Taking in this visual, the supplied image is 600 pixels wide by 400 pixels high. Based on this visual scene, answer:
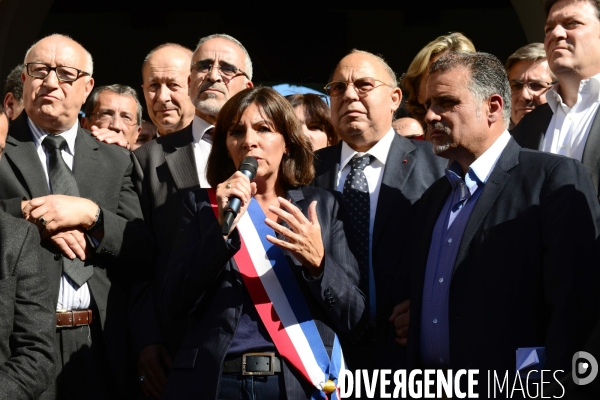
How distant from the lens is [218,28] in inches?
400

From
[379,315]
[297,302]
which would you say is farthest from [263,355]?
[379,315]

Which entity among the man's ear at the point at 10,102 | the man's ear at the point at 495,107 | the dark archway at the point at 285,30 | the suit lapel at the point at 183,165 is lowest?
the suit lapel at the point at 183,165

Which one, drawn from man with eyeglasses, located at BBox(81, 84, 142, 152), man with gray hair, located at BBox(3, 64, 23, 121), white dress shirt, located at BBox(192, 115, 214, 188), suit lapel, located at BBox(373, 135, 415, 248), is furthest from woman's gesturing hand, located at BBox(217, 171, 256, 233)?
man with gray hair, located at BBox(3, 64, 23, 121)

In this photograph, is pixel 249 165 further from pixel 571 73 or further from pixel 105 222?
pixel 571 73

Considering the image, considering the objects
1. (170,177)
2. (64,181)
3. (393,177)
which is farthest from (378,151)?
(64,181)

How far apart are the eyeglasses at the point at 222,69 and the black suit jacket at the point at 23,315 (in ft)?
5.15

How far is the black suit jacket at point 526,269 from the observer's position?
3.45 m

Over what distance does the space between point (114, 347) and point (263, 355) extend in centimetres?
107

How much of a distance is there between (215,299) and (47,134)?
1.47 metres

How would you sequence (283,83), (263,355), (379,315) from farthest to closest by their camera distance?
(283,83) → (379,315) → (263,355)

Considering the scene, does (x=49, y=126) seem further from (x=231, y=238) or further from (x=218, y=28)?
(x=218, y=28)

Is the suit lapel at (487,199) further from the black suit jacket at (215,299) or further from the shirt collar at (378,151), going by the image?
the shirt collar at (378,151)

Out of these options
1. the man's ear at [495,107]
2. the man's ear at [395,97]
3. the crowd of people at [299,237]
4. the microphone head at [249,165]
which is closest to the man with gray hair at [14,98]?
the crowd of people at [299,237]

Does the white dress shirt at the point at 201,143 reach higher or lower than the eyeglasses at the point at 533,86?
lower
